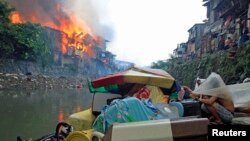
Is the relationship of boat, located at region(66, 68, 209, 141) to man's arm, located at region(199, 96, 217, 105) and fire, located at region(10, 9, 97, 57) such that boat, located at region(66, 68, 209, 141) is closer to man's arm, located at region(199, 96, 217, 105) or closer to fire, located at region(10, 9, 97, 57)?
man's arm, located at region(199, 96, 217, 105)

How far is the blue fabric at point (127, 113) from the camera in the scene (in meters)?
3.62

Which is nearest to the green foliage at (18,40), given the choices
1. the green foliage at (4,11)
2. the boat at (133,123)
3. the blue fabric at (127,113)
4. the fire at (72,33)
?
the green foliage at (4,11)

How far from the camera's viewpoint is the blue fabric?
11.9 ft

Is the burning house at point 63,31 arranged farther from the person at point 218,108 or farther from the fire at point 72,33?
the person at point 218,108

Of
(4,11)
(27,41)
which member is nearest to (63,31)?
(27,41)

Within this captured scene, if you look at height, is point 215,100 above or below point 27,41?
below

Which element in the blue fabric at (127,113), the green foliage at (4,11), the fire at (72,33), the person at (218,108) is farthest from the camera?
the fire at (72,33)

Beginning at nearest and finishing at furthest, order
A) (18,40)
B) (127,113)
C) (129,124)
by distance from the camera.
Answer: (129,124) < (127,113) < (18,40)

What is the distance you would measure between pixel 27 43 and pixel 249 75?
29.1 meters

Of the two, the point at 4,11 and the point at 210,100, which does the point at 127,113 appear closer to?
the point at 210,100

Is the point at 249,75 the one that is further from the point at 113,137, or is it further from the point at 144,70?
the point at 113,137

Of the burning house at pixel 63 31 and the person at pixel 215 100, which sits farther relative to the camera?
the burning house at pixel 63 31

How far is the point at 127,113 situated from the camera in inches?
143

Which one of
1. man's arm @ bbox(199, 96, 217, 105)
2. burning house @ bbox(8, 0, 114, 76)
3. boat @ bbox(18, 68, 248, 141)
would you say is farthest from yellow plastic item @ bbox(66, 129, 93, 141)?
burning house @ bbox(8, 0, 114, 76)
